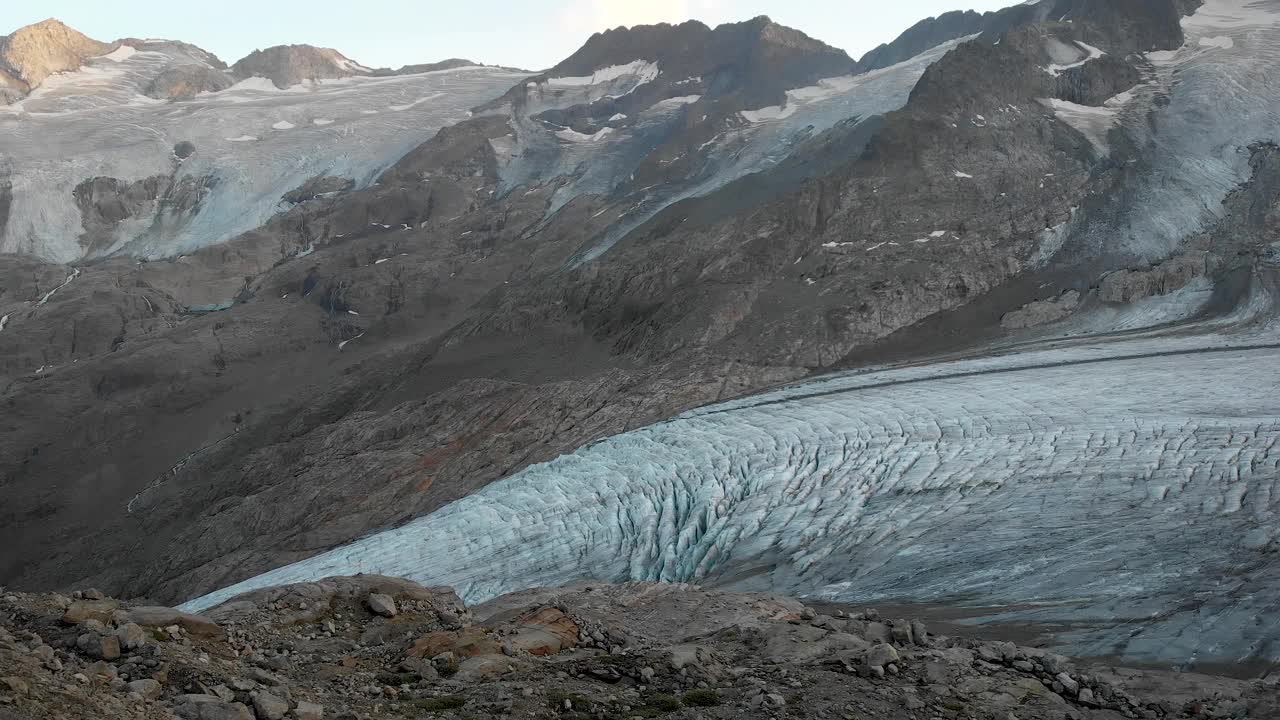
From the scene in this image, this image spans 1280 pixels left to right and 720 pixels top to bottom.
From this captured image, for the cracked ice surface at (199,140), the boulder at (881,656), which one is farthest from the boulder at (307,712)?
the cracked ice surface at (199,140)

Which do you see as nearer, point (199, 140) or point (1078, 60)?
point (1078, 60)

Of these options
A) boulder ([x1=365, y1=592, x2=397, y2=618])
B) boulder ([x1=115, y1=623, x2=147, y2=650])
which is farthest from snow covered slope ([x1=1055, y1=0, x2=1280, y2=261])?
boulder ([x1=115, y1=623, x2=147, y2=650])

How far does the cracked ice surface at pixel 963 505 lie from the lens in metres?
19.1

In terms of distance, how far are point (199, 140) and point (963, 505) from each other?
437ft

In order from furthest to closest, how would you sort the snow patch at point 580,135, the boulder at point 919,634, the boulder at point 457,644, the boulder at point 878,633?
the snow patch at point 580,135, the boulder at point 878,633, the boulder at point 919,634, the boulder at point 457,644

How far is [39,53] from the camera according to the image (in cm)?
16000

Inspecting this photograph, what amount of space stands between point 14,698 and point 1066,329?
51.4 metres

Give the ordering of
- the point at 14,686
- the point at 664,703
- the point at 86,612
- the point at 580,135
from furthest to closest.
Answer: the point at 580,135 < the point at 86,612 < the point at 664,703 < the point at 14,686

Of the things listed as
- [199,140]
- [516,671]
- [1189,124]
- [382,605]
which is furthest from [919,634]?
[199,140]

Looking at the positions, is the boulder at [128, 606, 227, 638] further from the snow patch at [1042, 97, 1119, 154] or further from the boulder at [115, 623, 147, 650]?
the snow patch at [1042, 97, 1119, 154]

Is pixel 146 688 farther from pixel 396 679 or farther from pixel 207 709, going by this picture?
pixel 396 679

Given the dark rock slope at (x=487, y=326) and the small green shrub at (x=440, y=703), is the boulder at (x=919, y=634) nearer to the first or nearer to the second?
the small green shrub at (x=440, y=703)

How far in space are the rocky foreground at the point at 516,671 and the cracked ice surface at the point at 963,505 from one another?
3724 mm

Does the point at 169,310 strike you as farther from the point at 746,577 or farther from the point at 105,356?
the point at 746,577
